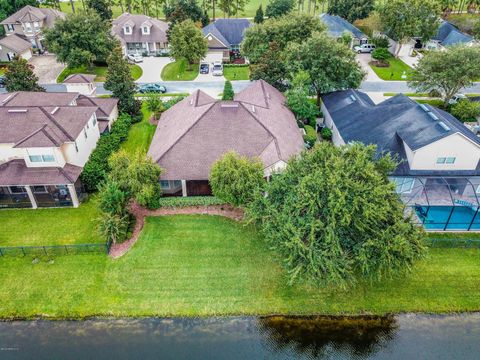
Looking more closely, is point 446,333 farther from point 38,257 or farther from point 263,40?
point 263,40

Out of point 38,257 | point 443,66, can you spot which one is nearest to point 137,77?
point 38,257

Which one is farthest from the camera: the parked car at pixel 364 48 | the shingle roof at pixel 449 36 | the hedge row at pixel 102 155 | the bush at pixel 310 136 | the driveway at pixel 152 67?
the parked car at pixel 364 48

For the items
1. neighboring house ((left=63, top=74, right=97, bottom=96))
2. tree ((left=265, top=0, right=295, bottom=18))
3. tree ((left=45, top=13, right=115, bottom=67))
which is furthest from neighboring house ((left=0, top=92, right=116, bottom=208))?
tree ((left=265, top=0, right=295, bottom=18))

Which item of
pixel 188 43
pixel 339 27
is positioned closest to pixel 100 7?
pixel 188 43

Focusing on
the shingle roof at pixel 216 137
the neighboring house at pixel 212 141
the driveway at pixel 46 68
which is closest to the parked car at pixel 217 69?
the shingle roof at pixel 216 137

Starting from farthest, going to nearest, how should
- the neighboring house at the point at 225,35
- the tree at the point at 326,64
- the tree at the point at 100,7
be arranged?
the tree at the point at 100,7, the neighboring house at the point at 225,35, the tree at the point at 326,64

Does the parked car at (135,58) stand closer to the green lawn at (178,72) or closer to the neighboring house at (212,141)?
the green lawn at (178,72)

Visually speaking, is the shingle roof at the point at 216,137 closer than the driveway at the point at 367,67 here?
Yes
